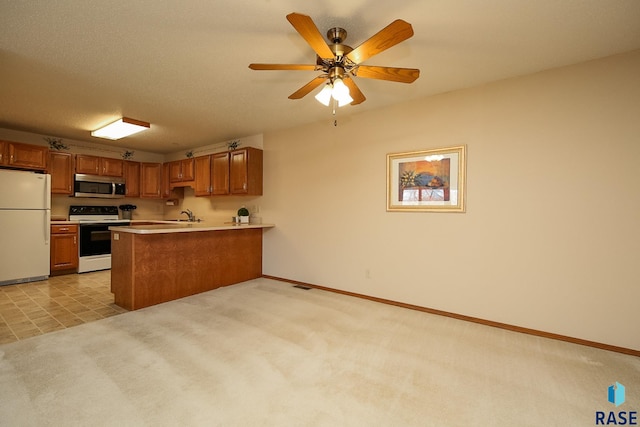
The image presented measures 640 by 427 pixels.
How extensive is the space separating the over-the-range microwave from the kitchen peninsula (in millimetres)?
2450

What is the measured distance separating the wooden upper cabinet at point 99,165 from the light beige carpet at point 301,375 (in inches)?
146

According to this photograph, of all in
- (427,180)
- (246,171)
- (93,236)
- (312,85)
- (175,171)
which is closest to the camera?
(312,85)

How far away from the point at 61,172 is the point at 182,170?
1.92 m

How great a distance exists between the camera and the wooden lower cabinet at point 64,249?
4.77 meters

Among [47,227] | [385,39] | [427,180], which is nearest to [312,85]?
[385,39]

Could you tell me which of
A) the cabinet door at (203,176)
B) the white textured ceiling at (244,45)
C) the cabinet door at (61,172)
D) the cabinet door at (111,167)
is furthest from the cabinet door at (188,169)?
the white textured ceiling at (244,45)

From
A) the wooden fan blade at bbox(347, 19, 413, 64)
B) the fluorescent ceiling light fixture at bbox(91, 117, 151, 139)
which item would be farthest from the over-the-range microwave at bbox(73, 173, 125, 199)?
the wooden fan blade at bbox(347, 19, 413, 64)

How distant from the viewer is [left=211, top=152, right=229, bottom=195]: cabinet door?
5.03 metres

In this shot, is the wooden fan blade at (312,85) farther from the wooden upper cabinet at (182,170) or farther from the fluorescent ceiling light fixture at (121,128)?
the wooden upper cabinet at (182,170)

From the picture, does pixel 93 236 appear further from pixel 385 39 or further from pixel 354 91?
pixel 385 39

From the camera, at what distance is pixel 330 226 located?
4.14 meters

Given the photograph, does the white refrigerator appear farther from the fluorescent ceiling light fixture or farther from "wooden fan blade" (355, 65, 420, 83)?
"wooden fan blade" (355, 65, 420, 83)

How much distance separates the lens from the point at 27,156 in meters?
4.51

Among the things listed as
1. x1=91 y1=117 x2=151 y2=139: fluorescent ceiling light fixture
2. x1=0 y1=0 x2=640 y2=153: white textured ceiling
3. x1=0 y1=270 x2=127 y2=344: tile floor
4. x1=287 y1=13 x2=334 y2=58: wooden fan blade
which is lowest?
x1=0 y1=270 x2=127 y2=344: tile floor
